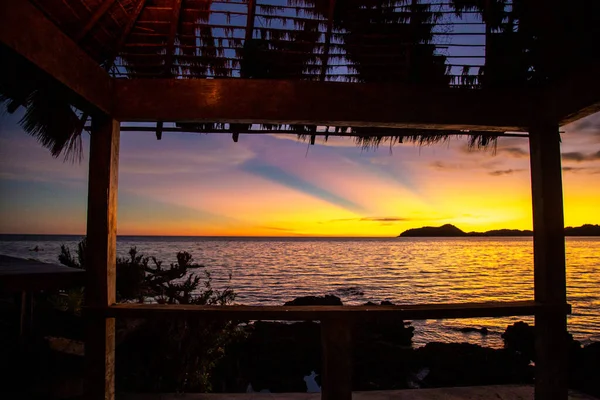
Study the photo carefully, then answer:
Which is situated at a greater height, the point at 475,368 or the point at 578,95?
the point at 578,95

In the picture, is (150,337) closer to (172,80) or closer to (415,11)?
(172,80)

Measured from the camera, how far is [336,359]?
2613mm

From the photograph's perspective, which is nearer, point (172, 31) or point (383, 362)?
point (172, 31)

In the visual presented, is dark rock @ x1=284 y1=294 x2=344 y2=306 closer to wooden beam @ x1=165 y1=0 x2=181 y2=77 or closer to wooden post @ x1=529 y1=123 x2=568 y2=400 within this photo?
wooden post @ x1=529 y1=123 x2=568 y2=400

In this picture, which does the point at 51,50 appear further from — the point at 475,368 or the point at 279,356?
the point at 475,368

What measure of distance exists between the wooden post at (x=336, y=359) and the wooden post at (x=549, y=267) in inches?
51.5

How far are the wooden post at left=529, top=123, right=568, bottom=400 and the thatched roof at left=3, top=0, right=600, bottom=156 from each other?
0.50 metres

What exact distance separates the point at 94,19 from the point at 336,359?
8.16 feet

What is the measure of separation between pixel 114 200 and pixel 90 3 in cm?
119

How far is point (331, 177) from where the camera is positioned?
25656mm

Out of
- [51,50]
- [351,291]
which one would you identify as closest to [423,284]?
[351,291]

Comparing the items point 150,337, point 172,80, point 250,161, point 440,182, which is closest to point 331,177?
point 250,161

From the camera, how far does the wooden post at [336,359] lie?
8.54 feet

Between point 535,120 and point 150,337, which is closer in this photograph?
point 535,120
